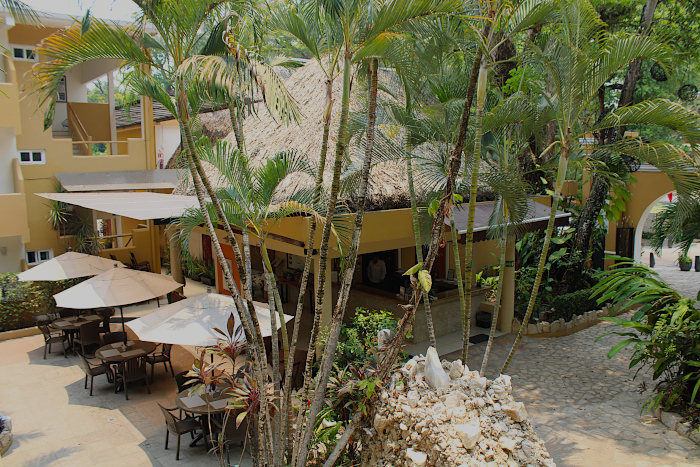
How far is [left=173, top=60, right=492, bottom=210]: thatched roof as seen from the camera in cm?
934

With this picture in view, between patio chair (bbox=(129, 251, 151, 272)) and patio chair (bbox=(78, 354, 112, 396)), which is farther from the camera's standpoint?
patio chair (bbox=(129, 251, 151, 272))

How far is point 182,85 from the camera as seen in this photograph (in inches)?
191

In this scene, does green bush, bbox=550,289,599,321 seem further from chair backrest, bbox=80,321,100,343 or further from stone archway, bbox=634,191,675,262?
chair backrest, bbox=80,321,100,343

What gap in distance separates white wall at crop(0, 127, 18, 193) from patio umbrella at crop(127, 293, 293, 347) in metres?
9.88

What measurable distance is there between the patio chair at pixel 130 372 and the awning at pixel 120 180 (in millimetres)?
6986

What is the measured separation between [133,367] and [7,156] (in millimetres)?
9452

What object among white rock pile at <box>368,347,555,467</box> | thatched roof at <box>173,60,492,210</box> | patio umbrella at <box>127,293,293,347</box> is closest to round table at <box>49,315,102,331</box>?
patio umbrella at <box>127,293,293,347</box>

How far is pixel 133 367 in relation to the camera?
31.4 feet

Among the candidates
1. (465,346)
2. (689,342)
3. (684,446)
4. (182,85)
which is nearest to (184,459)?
(465,346)

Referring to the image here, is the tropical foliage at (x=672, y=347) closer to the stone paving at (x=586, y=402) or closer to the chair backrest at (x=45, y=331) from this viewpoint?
the stone paving at (x=586, y=402)

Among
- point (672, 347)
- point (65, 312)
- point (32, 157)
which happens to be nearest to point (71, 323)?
point (65, 312)

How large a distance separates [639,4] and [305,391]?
16.2m

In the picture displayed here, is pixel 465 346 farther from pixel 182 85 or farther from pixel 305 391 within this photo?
pixel 182 85

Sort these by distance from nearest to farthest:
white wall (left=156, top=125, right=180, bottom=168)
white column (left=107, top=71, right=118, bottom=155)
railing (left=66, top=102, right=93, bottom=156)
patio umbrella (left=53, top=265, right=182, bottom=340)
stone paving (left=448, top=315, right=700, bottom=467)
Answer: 1. stone paving (left=448, top=315, right=700, bottom=467)
2. patio umbrella (left=53, top=265, right=182, bottom=340)
3. railing (left=66, top=102, right=93, bottom=156)
4. white column (left=107, top=71, right=118, bottom=155)
5. white wall (left=156, top=125, right=180, bottom=168)
